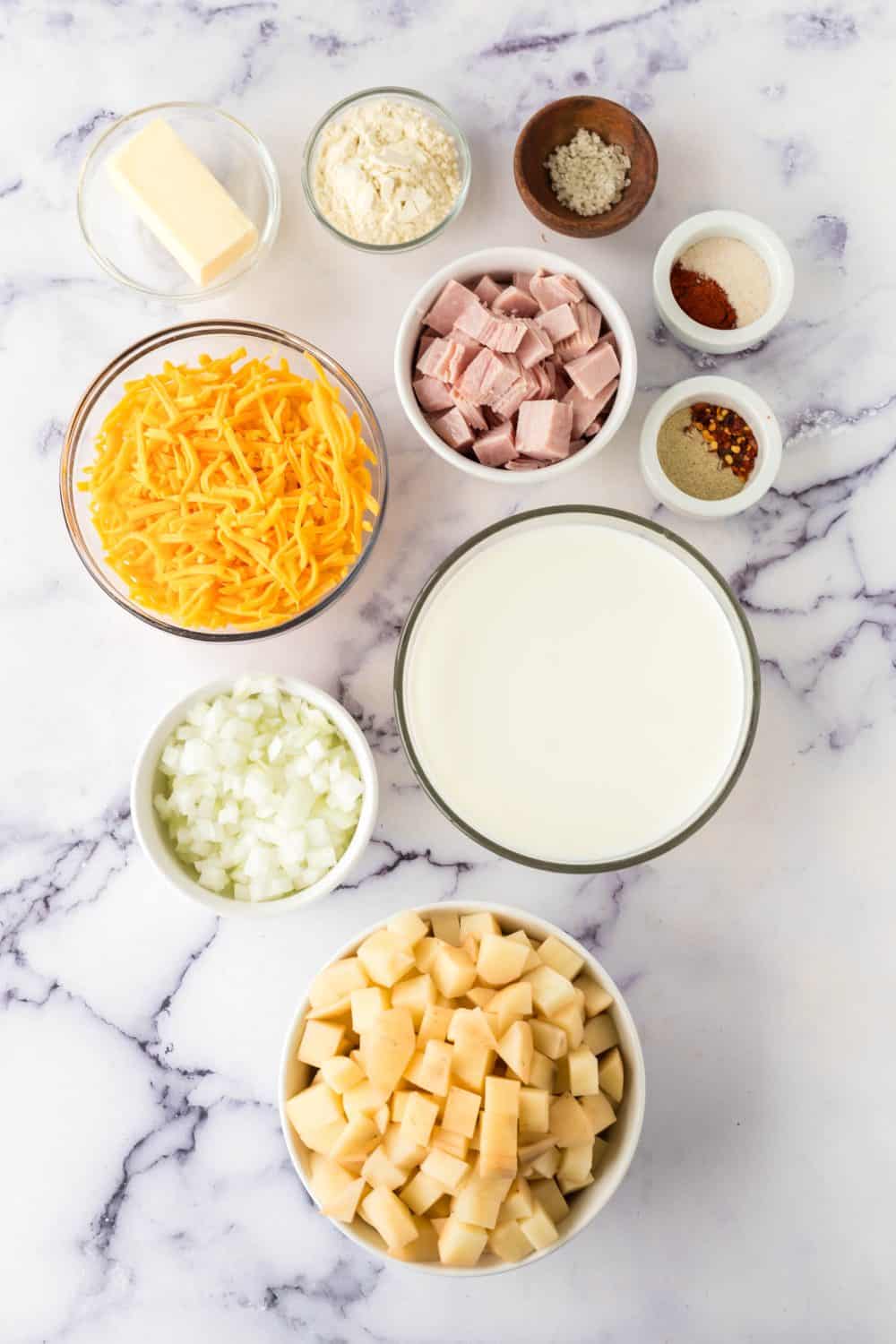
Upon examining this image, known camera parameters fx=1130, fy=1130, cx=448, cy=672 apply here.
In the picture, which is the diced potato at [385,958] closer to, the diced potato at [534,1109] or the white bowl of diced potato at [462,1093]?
the white bowl of diced potato at [462,1093]

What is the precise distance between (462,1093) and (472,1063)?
0.12ft

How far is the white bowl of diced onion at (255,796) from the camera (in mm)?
1545

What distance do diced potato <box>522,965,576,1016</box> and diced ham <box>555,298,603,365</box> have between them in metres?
0.84

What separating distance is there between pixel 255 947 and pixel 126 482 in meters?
0.70

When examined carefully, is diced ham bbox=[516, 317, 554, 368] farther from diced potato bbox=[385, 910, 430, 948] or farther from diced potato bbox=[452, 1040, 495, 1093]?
diced potato bbox=[452, 1040, 495, 1093]

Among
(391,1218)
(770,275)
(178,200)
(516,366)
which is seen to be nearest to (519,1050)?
(391,1218)

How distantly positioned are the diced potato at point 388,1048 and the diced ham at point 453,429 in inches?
30.1

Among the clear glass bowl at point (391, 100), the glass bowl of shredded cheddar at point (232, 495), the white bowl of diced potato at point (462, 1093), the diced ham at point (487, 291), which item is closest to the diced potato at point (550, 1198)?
the white bowl of diced potato at point (462, 1093)

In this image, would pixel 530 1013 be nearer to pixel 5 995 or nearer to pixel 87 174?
pixel 5 995

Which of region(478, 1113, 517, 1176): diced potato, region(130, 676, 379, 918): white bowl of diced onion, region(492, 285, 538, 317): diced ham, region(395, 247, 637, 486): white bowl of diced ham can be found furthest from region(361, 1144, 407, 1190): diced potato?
region(492, 285, 538, 317): diced ham

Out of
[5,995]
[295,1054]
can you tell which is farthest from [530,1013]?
[5,995]

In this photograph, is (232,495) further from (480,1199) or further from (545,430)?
(480,1199)

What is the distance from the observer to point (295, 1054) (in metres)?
1.47

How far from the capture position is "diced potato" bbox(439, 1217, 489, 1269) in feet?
4.44
